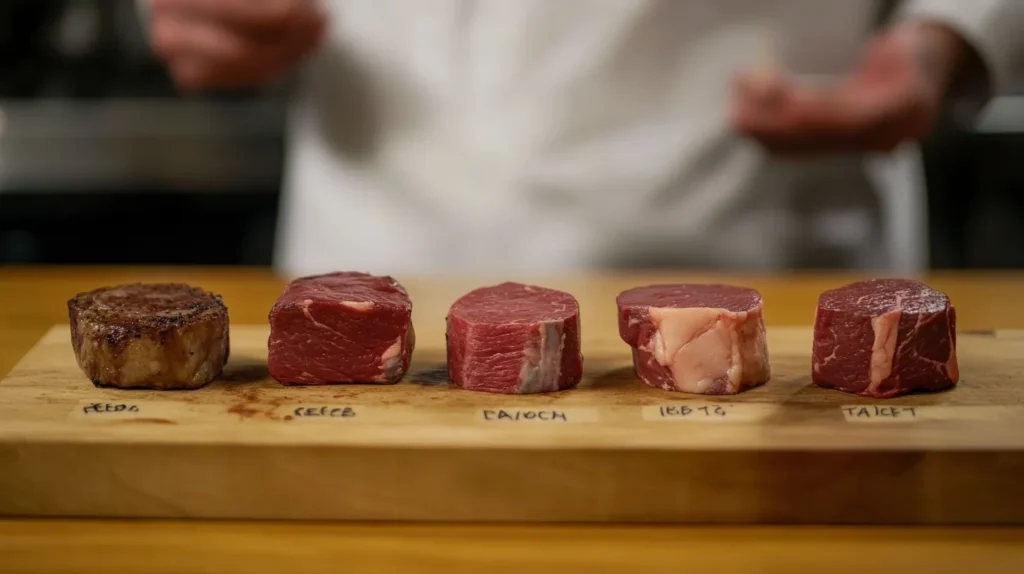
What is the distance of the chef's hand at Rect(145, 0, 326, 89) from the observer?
3094 millimetres

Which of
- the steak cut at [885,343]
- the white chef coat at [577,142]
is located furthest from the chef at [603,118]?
the steak cut at [885,343]

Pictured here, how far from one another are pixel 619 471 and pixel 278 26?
74.9 inches

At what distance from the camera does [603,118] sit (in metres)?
3.31

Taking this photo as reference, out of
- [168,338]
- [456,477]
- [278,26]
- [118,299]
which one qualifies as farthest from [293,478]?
[278,26]

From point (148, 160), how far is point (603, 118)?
171 cm

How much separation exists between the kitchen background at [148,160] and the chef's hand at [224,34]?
839 millimetres

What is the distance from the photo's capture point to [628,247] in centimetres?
341

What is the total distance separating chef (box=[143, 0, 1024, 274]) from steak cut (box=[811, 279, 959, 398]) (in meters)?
1.28

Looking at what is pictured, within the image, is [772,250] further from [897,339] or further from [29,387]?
[29,387]

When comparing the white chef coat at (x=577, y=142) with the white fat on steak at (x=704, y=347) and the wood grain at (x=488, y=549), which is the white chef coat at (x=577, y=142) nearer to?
the white fat on steak at (x=704, y=347)

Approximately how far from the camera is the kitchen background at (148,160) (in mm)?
3992

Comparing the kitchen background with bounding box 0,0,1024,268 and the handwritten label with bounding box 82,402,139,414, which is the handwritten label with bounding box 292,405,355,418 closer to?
the handwritten label with bounding box 82,402,139,414

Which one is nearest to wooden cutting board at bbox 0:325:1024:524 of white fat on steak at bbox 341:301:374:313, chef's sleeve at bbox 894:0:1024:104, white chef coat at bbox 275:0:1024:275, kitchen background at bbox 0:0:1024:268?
white fat on steak at bbox 341:301:374:313

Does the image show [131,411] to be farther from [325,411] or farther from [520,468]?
[520,468]
